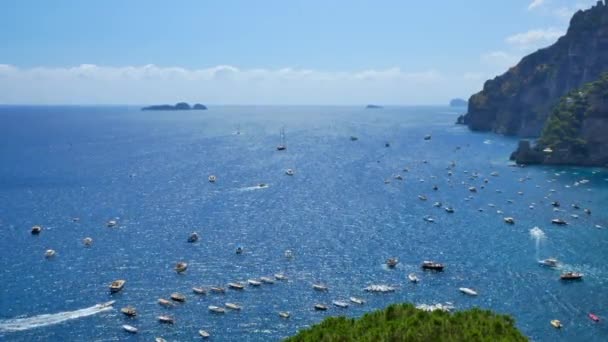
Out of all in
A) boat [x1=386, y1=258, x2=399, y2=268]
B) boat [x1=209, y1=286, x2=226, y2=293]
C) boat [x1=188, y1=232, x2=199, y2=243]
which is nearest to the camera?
boat [x1=209, y1=286, x2=226, y2=293]

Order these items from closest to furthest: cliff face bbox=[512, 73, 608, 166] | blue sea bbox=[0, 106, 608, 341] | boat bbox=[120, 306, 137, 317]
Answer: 1. boat bbox=[120, 306, 137, 317]
2. blue sea bbox=[0, 106, 608, 341]
3. cliff face bbox=[512, 73, 608, 166]

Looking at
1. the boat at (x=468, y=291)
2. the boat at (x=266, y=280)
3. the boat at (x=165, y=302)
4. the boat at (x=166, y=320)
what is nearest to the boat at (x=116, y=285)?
the boat at (x=165, y=302)

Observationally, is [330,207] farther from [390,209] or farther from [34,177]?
[34,177]

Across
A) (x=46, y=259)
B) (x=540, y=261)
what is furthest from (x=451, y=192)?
(x=46, y=259)

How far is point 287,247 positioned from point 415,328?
5676cm

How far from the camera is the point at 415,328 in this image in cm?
4141

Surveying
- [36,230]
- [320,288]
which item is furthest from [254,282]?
[36,230]

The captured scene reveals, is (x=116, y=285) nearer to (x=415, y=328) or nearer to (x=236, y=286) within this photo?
(x=236, y=286)

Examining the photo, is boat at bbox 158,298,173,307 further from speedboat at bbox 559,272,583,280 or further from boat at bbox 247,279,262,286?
speedboat at bbox 559,272,583,280

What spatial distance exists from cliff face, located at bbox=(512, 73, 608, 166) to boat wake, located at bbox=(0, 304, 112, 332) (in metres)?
147

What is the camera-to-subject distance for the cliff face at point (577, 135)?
168000 millimetres

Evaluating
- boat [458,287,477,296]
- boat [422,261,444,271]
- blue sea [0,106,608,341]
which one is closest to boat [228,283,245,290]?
blue sea [0,106,608,341]

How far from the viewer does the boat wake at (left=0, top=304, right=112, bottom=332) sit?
67.6 metres

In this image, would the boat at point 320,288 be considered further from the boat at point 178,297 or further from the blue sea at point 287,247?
the boat at point 178,297
